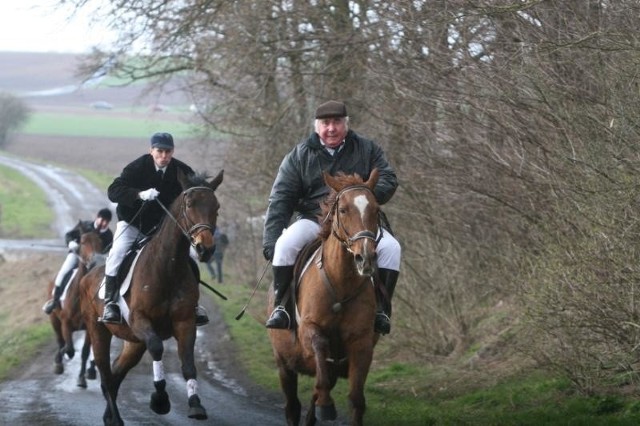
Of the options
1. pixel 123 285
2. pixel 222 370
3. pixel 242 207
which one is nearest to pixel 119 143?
pixel 242 207

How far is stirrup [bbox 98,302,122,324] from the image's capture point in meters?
12.2

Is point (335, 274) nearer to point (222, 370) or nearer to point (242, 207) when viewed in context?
point (222, 370)

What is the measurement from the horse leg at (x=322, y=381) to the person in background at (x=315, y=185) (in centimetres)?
69

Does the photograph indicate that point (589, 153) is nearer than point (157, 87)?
Yes

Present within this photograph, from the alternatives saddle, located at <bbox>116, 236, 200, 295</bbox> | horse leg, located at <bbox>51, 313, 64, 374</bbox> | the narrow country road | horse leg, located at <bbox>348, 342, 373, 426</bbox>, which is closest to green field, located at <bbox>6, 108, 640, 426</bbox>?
the narrow country road

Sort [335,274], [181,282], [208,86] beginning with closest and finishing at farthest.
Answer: [335,274]
[181,282]
[208,86]

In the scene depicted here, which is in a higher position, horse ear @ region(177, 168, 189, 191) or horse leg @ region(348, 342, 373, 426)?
horse ear @ region(177, 168, 189, 191)

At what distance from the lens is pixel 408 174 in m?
16.6

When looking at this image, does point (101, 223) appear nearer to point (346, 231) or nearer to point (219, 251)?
point (346, 231)

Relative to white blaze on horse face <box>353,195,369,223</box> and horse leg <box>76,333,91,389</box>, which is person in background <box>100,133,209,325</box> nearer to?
white blaze on horse face <box>353,195,369,223</box>

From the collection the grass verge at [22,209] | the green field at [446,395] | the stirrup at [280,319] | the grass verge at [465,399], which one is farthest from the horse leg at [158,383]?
the grass verge at [22,209]

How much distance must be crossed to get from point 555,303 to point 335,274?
217 centimetres

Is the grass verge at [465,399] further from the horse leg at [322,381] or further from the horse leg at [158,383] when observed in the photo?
the horse leg at [322,381]

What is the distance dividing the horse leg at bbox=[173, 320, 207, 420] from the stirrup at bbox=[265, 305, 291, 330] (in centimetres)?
113
